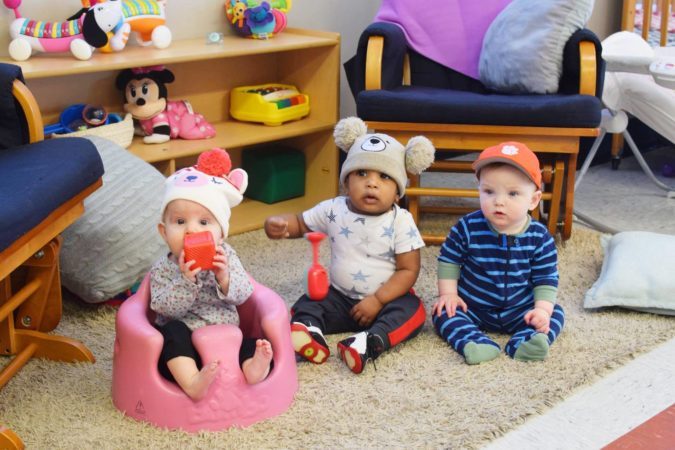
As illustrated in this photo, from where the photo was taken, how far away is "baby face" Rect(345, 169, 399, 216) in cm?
204

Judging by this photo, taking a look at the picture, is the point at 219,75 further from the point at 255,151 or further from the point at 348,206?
the point at 348,206

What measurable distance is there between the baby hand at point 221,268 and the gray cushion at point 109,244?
0.49 meters

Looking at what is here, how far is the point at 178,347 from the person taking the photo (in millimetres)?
1692

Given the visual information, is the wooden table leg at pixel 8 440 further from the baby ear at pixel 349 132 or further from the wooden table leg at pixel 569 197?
the wooden table leg at pixel 569 197

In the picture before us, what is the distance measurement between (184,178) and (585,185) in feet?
7.07

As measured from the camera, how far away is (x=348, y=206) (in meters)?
2.12

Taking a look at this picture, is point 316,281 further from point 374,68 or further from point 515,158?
point 374,68

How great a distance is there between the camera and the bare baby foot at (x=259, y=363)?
5.42ft

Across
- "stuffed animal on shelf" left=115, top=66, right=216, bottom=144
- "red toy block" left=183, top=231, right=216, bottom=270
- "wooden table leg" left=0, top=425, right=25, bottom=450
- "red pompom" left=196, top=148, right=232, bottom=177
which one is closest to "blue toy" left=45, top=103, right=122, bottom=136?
"stuffed animal on shelf" left=115, top=66, right=216, bottom=144

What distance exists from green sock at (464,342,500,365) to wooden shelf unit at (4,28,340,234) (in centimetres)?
109

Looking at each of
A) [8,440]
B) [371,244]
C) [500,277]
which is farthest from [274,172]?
[8,440]

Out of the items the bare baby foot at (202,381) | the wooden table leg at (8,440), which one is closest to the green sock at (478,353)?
the bare baby foot at (202,381)

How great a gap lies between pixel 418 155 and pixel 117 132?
3.17 feet

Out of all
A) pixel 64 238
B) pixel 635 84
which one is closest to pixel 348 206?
pixel 64 238
